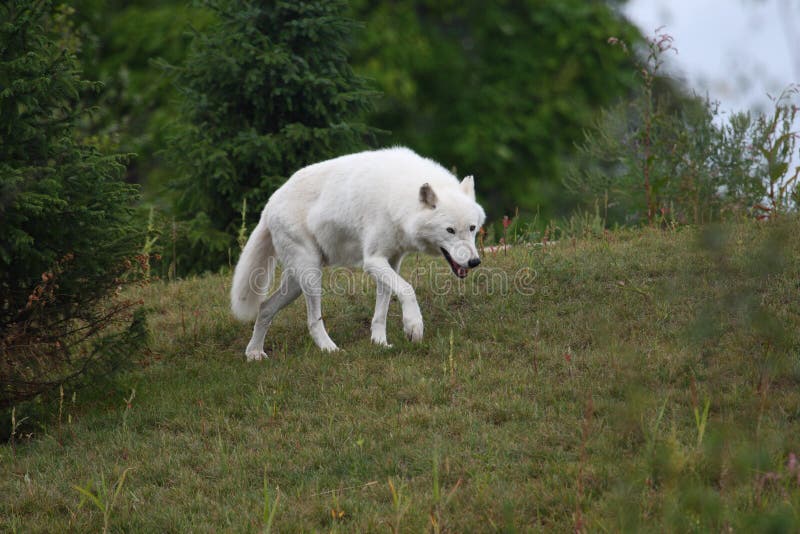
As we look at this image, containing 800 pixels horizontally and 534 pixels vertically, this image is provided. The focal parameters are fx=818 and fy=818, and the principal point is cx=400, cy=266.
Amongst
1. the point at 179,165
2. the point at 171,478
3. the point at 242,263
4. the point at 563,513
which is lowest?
the point at 171,478

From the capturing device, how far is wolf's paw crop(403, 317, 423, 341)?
6.23 meters

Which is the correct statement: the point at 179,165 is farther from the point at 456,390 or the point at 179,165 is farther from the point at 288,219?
the point at 456,390

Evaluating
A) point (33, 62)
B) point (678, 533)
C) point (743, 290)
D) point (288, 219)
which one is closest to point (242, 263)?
point (288, 219)

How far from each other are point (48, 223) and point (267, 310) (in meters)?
1.96

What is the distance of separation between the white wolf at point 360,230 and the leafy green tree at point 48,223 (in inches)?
50.8

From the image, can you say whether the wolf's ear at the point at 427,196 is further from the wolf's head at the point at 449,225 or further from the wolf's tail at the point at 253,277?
the wolf's tail at the point at 253,277

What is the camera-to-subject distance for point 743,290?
1983mm

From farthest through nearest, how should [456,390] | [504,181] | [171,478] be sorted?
[504,181] < [456,390] < [171,478]

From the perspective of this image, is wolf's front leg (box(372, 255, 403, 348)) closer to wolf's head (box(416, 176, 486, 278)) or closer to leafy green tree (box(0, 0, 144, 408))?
wolf's head (box(416, 176, 486, 278))

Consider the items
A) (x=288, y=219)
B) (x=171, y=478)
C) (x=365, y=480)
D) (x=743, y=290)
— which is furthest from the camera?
(x=288, y=219)

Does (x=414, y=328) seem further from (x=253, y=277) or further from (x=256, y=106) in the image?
(x=256, y=106)

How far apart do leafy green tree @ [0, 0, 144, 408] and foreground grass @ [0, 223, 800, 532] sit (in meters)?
0.50

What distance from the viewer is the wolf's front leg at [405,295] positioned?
6246mm

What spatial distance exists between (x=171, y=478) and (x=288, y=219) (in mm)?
2694
